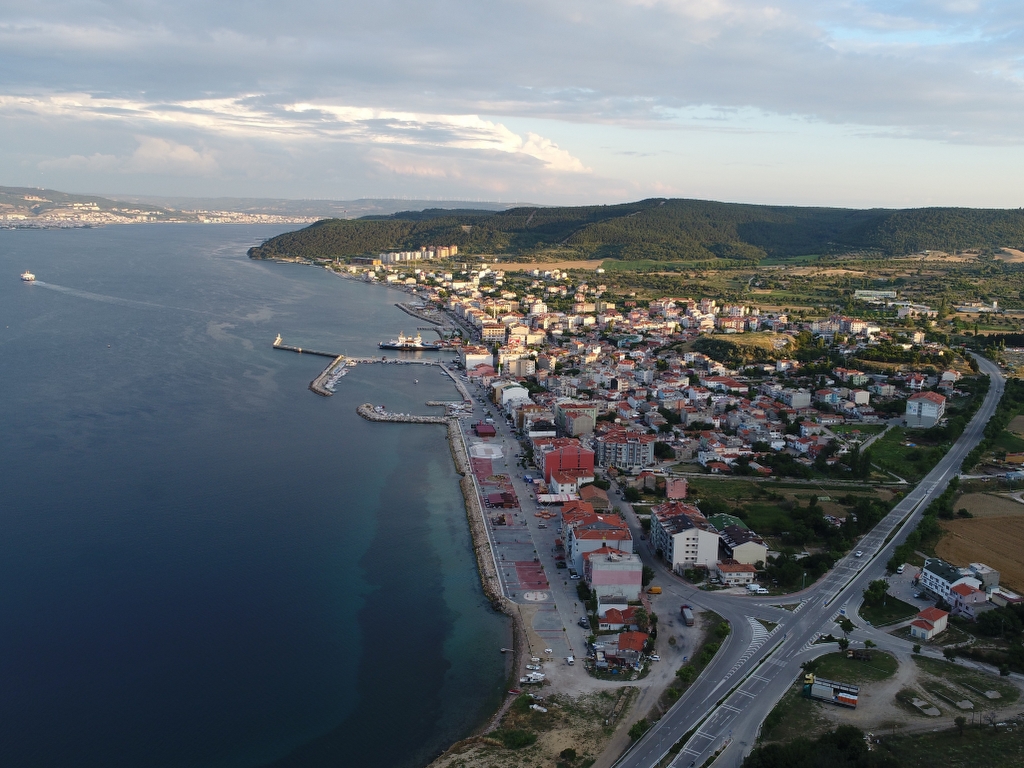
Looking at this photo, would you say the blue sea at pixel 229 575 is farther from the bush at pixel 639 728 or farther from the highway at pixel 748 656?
the highway at pixel 748 656

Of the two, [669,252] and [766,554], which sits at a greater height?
[669,252]

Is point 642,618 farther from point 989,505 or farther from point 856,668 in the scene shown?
point 989,505

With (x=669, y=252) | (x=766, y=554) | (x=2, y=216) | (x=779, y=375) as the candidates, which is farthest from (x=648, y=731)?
(x=2, y=216)

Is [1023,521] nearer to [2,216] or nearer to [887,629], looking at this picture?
[887,629]

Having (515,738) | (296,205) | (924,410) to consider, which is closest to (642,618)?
(515,738)

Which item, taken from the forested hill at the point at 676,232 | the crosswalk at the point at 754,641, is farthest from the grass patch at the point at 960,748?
the forested hill at the point at 676,232

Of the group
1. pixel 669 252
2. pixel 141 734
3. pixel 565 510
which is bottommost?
pixel 141 734
